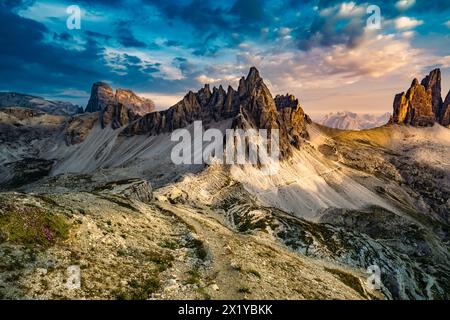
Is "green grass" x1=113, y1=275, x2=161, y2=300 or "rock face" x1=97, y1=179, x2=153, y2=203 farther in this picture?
"rock face" x1=97, y1=179, x2=153, y2=203

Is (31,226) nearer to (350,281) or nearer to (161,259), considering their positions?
(161,259)

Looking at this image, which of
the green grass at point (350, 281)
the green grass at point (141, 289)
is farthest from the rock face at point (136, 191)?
the green grass at point (141, 289)

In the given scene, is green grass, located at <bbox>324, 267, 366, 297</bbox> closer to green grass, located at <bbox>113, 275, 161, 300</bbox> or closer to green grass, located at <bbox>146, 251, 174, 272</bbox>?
green grass, located at <bbox>146, 251, 174, 272</bbox>

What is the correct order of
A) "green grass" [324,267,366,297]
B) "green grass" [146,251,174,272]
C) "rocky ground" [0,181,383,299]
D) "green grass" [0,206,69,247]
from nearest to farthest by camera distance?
"rocky ground" [0,181,383,299] → "green grass" [0,206,69,247] → "green grass" [146,251,174,272] → "green grass" [324,267,366,297]

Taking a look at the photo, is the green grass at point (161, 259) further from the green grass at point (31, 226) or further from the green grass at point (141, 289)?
the green grass at point (31, 226)

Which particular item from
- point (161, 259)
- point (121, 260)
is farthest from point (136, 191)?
point (121, 260)

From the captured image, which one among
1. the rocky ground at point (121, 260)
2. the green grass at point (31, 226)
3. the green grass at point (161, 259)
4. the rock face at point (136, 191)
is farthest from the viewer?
the rock face at point (136, 191)

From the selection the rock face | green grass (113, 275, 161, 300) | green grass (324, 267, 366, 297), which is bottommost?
green grass (324, 267, 366, 297)

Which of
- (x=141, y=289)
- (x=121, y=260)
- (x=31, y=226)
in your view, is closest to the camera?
(x=141, y=289)

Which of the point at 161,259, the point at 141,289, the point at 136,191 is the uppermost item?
the point at 136,191

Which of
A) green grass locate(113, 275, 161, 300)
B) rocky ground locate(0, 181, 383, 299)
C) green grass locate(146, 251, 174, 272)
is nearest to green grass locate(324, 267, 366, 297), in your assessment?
rocky ground locate(0, 181, 383, 299)
